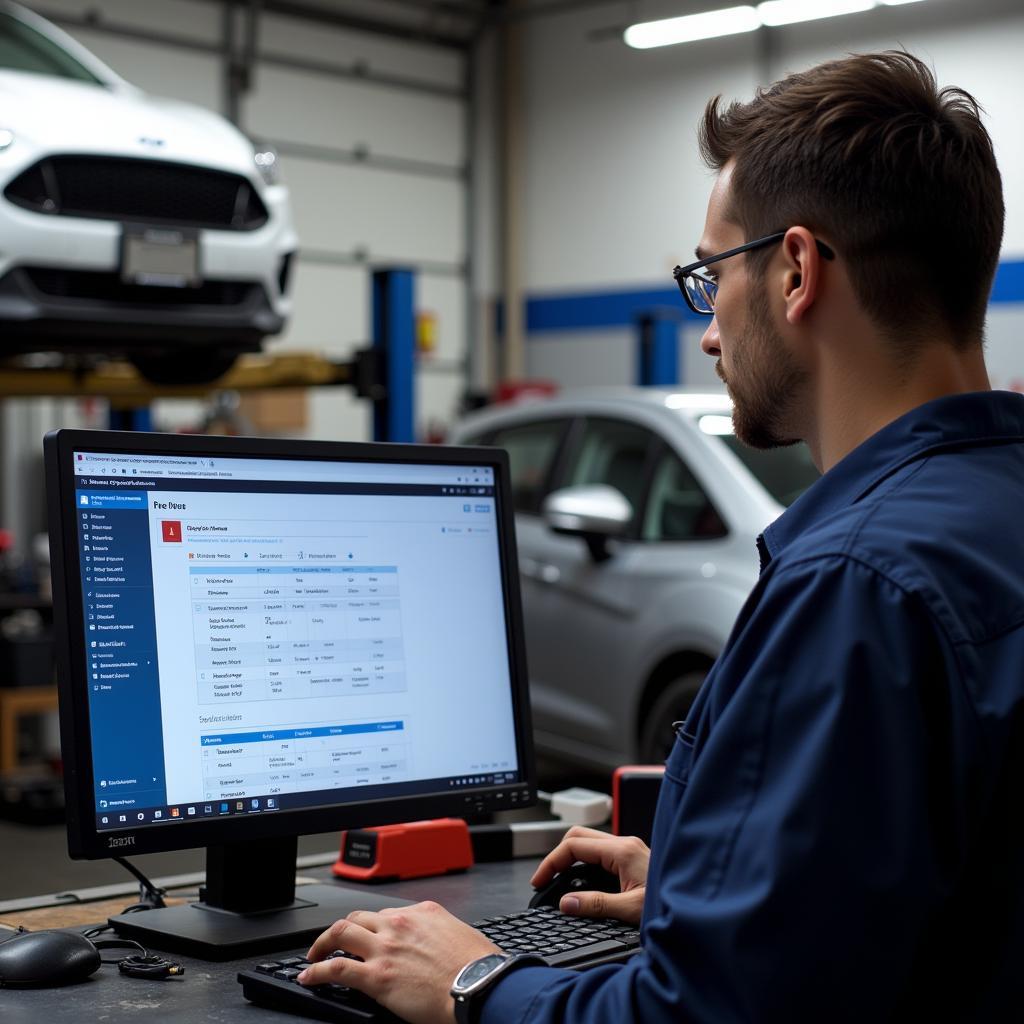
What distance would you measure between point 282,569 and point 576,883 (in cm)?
53

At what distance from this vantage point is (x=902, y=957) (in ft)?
3.71

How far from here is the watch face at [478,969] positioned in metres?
1.35

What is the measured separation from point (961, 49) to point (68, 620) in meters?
11.8

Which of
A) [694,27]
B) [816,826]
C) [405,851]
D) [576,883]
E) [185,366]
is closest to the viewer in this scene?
[816,826]

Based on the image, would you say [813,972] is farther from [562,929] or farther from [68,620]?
[68,620]

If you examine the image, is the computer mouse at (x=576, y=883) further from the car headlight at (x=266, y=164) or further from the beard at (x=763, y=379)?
the car headlight at (x=266, y=164)

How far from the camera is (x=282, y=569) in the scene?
181 centimetres

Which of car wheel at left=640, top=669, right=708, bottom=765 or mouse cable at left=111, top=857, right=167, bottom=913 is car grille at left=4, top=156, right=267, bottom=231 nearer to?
car wheel at left=640, top=669, right=708, bottom=765

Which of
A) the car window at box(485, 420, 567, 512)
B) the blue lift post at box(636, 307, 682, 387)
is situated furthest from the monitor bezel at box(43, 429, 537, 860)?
the blue lift post at box(636, 307, 682, 387)

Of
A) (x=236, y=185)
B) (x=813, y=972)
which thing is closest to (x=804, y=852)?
(x=813, y=972)

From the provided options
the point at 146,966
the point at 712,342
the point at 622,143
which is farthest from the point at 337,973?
the point at 622,143

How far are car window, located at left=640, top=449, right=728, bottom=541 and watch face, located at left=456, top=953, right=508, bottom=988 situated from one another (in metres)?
4.10

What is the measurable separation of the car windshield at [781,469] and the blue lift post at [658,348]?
2768 mm

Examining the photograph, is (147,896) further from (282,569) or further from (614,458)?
(614,458)
